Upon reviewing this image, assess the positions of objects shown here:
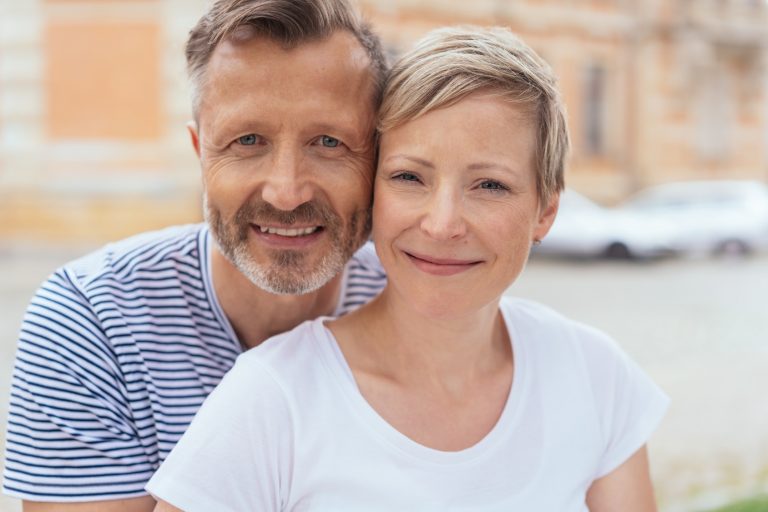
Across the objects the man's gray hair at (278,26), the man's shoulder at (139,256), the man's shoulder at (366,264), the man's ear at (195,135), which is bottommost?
the man's shoulder at (366,264)

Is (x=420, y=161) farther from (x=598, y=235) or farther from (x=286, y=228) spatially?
(x=598, y=235)

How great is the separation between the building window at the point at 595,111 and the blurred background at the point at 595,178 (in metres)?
0.03

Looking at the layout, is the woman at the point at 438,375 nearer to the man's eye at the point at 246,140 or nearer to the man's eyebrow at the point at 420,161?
the man's eyebrow at the point at 420,161

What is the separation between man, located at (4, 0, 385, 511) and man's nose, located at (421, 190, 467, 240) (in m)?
0.30

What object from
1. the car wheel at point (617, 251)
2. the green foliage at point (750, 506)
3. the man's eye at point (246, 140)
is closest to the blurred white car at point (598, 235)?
the car wheel at point (617, 251)

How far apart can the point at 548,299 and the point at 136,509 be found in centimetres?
937

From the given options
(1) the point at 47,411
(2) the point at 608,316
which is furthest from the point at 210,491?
(2) the point at 608,316

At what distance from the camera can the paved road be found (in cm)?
530

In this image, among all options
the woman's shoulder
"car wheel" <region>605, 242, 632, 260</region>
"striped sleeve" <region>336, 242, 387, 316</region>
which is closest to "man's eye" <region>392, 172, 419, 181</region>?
the woman's shoulder

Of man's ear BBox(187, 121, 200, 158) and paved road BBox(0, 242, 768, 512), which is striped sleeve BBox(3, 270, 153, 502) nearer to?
man's ear BBox(187, 121, 200, 158)

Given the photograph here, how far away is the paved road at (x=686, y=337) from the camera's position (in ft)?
17.4

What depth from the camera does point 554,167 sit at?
1.98 meters

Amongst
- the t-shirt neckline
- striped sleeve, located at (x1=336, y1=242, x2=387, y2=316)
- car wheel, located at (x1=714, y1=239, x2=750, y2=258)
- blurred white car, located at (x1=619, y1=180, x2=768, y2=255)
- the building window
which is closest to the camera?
the t-shirt neckline

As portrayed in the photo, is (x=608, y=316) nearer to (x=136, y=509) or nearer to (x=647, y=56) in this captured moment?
(x=136, y=509)
